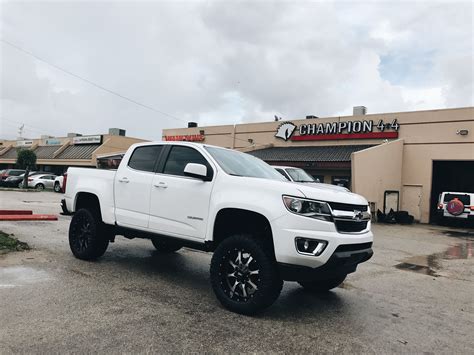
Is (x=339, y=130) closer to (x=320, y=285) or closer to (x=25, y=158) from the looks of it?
(x=320, y=285)

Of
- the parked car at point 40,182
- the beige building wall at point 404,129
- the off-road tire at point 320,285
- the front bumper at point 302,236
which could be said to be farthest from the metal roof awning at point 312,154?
the front bumper at point 302,236

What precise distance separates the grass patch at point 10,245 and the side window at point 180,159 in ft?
11.1

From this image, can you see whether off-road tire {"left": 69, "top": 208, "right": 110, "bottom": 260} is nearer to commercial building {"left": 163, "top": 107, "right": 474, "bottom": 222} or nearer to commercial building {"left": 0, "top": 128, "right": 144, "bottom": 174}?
commercial building {"left": 163, "top": 107, "right": 474, "bottom": 222}

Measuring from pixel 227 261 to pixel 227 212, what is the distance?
1.86 feet

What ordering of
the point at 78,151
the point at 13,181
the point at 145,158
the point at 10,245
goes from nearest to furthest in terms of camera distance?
the point at 145,158 → the point at 10,245 → the point at 13,181 → the point at 78,151

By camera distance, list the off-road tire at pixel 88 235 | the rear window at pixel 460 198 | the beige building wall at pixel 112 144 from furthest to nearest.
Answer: the beige building wall at pixel 112 144 → the rear window at pixel 460 198 → the off-road tire at pixel 88 235

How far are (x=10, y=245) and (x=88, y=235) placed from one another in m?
1.72

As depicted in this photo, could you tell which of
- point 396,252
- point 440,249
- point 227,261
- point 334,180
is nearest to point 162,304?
point 227,261

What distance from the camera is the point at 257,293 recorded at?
4074 mm

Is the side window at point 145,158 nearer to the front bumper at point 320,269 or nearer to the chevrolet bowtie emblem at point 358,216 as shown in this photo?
the front bumper at point 320,269

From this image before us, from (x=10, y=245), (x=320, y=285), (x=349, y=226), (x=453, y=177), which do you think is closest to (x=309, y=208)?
(x=349, y=226)

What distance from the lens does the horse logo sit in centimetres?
2672

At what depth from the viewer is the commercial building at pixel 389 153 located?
2036cm

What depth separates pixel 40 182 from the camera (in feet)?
96.1
